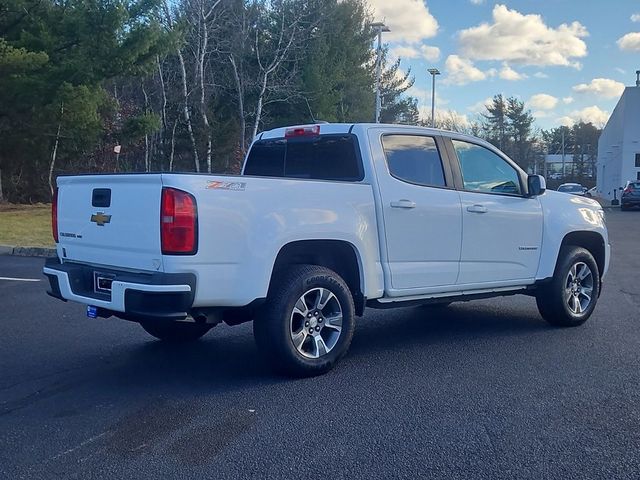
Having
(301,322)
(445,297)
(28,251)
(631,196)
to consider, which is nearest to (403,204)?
(445,297)

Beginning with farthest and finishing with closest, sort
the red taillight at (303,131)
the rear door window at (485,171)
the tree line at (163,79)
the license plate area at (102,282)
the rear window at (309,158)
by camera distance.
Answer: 1. the tree line at (163,79)
2. the rear door window at (485,171)
3. the red taillight at (303,131)
4. the rear window at (309,158)
5. the license plate area at (102,282)

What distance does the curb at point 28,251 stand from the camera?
49.3 feet

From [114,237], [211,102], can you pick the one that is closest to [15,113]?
[211,102]

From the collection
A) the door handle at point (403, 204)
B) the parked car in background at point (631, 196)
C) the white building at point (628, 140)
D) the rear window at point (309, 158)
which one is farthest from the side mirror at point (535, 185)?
→ the white building at point (628, 140)

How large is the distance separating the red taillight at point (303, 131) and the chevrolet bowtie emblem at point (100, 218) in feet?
6.85

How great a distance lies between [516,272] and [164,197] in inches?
150

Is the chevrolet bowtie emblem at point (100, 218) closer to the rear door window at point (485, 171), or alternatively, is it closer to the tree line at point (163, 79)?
the rear door window at point (485, 171)

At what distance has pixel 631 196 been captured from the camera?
124ft

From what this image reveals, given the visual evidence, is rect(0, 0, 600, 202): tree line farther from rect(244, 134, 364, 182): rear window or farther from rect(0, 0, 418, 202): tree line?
rect(244, 134, 364, 182): rear window

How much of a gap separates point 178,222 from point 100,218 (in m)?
0.88

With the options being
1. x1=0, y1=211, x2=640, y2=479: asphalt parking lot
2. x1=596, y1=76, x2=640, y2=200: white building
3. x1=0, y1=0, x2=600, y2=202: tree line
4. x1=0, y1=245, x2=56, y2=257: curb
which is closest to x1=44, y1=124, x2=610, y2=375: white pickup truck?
x1=0, y1=211, x2=640, y2=479: asphalt parking lot

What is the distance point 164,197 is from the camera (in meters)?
4.96

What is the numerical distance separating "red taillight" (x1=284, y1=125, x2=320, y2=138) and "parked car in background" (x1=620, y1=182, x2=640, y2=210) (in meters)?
34.7

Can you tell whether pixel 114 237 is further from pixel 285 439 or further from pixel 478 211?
pixel 478 211
